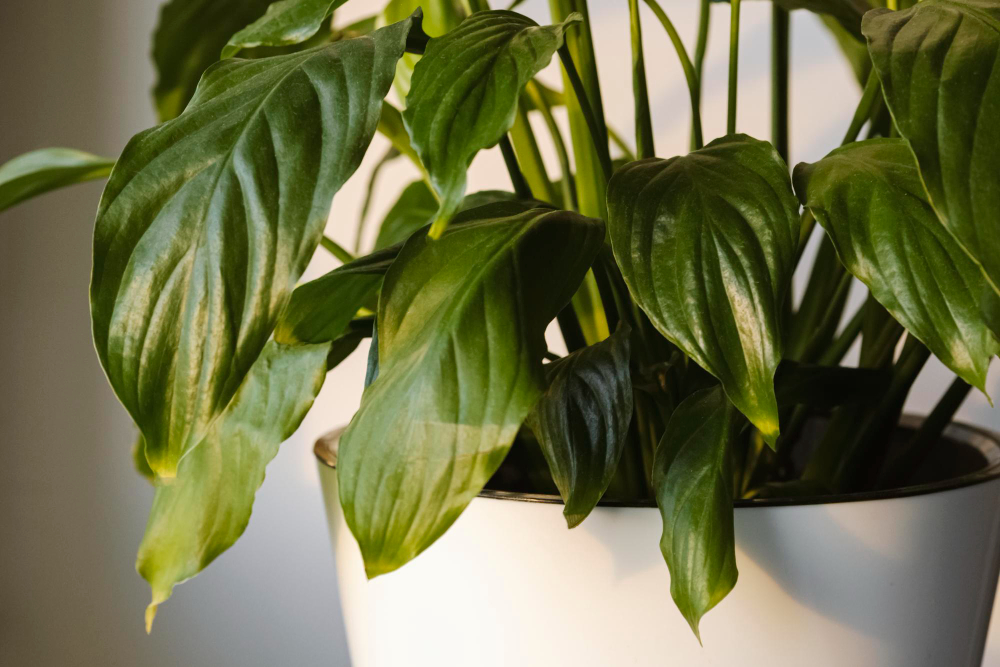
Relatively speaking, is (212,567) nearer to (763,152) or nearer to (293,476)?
(293,476)

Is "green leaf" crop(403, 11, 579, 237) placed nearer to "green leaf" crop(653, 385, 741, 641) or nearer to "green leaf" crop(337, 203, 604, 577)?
"green leaf" crop(337, 203, 604, 577)

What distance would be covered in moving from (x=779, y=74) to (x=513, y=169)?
8.9 inches

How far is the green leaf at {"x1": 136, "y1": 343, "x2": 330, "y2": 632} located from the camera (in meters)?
0.38

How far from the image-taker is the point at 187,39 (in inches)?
22.6

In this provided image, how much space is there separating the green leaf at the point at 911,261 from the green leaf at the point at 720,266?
0.07 ft

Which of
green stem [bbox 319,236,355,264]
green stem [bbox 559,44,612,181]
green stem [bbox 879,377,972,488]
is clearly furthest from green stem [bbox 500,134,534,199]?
green stem [bbox 879,377,972,488]

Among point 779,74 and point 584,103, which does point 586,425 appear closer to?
point 584,103

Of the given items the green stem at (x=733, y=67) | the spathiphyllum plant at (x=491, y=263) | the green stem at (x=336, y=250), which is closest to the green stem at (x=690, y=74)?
the green stem at (x=733, y=67)

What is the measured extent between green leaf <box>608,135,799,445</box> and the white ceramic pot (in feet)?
0.33

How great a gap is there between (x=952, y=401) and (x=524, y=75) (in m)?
0.34

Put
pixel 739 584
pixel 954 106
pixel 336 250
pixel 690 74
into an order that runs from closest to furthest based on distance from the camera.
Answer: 1. pixel 954 106
2. pixel 739 584
3. pixel 690 74
4. pixel 336 250

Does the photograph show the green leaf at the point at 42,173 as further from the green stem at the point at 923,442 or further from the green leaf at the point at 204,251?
the green stem at the point at 923,442

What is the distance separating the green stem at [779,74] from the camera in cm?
55

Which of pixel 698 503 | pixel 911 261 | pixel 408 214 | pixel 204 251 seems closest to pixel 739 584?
pixel 698 503
